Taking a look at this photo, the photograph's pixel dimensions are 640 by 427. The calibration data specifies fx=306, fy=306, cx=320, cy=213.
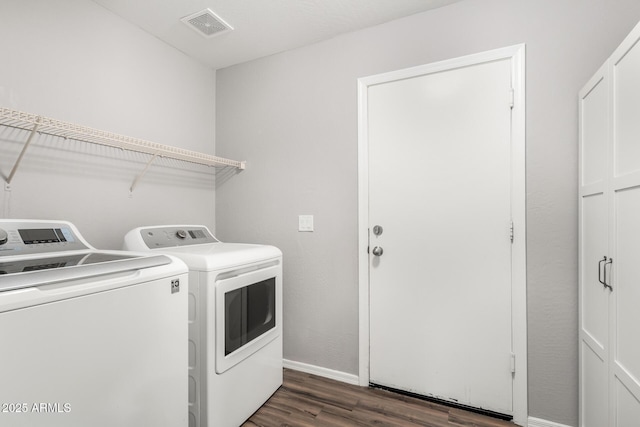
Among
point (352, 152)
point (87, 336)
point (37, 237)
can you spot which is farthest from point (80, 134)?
point (352, 152)

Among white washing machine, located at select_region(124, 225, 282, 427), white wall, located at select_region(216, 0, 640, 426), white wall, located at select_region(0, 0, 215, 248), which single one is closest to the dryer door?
Answer: white washing machine, located at select_region(124, 225, 282, 427)

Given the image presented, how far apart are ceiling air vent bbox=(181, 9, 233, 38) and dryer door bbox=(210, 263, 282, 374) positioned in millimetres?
1610

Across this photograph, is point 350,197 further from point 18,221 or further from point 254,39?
point 18,221

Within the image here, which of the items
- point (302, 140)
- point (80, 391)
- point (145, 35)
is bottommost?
point (80, 391)

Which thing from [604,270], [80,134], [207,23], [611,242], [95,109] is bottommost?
[604,270]

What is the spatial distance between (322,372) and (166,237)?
1.42 m

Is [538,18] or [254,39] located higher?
[254,39]

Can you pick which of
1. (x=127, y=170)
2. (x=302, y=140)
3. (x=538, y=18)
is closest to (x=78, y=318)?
(x=127, y=170)

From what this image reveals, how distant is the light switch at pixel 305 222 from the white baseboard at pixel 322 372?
3.30 feet

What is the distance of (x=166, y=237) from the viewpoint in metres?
1.91

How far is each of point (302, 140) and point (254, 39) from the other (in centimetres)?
79

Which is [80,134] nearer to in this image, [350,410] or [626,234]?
[350,410]

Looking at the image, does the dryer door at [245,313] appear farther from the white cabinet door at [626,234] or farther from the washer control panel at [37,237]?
the white cabinet door at [626,234]

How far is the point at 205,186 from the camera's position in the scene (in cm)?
257
